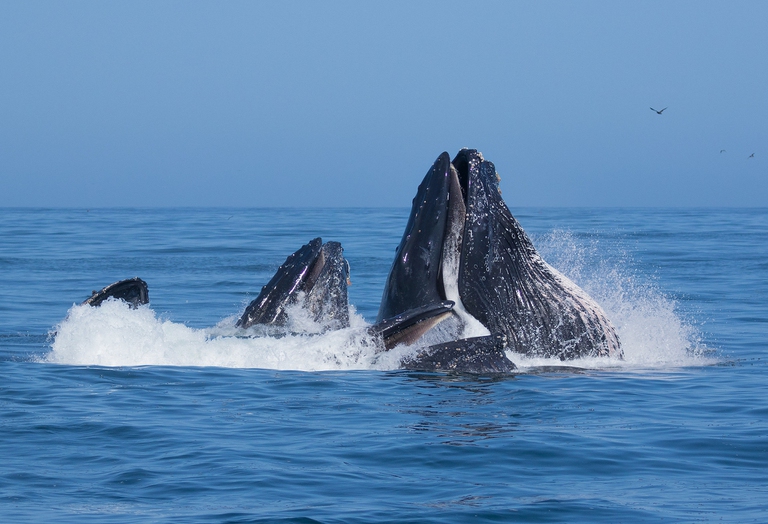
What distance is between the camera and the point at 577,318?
31.2ft

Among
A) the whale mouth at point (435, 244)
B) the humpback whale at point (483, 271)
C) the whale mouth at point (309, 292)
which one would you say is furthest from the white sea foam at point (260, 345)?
the whale mouth at point (435, 244)

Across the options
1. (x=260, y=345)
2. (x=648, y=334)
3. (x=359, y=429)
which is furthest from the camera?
(x=648, y=334)

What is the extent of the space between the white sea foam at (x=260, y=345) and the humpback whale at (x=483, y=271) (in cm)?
38

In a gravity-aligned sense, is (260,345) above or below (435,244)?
below

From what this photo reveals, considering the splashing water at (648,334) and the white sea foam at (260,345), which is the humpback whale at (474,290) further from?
the splashing water at (648,334)

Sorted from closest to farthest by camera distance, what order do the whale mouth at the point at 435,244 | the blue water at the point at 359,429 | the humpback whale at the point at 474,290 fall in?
the blue water at the point at 359,429 → the humpback whale at the point at 474,290 → the whale mouth at the point at 435,244

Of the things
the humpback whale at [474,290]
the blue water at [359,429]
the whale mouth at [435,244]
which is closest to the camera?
the blue water at [359,429]

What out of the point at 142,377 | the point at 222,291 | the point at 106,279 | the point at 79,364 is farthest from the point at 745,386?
the point at 106,279

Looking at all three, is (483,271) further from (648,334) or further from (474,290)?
(648,334)

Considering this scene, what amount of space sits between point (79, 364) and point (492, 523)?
6363 mm

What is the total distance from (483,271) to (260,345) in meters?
3.12

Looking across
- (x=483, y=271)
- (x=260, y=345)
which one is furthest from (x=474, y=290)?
(x=260, y=345)

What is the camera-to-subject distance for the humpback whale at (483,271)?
9.34 metres

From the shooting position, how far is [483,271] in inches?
367
